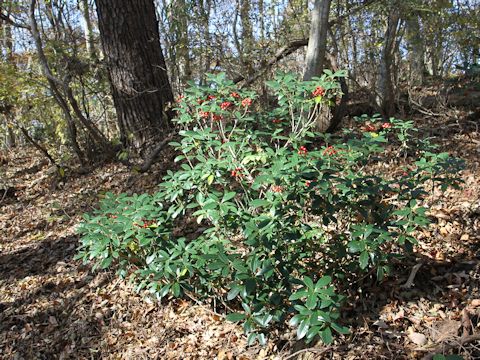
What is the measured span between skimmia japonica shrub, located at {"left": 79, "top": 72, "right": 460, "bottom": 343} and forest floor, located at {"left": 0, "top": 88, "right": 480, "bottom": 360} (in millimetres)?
241

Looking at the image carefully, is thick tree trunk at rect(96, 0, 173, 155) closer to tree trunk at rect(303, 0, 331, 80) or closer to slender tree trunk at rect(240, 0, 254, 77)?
slender tree trunk at rect(240, 0, 254, 77)

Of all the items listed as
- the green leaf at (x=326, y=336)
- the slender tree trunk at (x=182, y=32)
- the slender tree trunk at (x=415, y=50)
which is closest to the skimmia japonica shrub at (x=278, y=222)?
the green leaf at (x=326, y=336)

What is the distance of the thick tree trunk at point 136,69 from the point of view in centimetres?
637

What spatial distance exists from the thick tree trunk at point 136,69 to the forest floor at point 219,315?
1266 millimetres

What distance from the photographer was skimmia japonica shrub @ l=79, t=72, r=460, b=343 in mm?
2398

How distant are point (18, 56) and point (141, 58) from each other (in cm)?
428

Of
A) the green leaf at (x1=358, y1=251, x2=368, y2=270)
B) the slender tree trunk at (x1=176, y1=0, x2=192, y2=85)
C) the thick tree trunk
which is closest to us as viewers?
the green leaf at (x1=358, y1=251, x2=368, y2=270)

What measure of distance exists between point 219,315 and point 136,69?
4599 mm

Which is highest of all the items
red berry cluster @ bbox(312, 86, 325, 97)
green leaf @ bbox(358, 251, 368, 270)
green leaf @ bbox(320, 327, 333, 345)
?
red berry cluster @ bbox(312, 86, 325, 97)

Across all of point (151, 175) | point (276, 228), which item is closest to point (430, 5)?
point (151, 175)

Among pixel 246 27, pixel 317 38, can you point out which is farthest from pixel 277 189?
pixel 246 27

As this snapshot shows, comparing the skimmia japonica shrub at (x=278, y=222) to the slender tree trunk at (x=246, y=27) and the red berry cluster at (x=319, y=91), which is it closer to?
the red berry cluster at (x=319, y=91)

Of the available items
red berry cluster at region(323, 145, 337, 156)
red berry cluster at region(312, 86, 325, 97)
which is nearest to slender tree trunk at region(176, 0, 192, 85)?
red berry cluster at region(312, 86, 325, 97)

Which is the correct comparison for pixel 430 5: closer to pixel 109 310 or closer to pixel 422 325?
pixel 422 325
